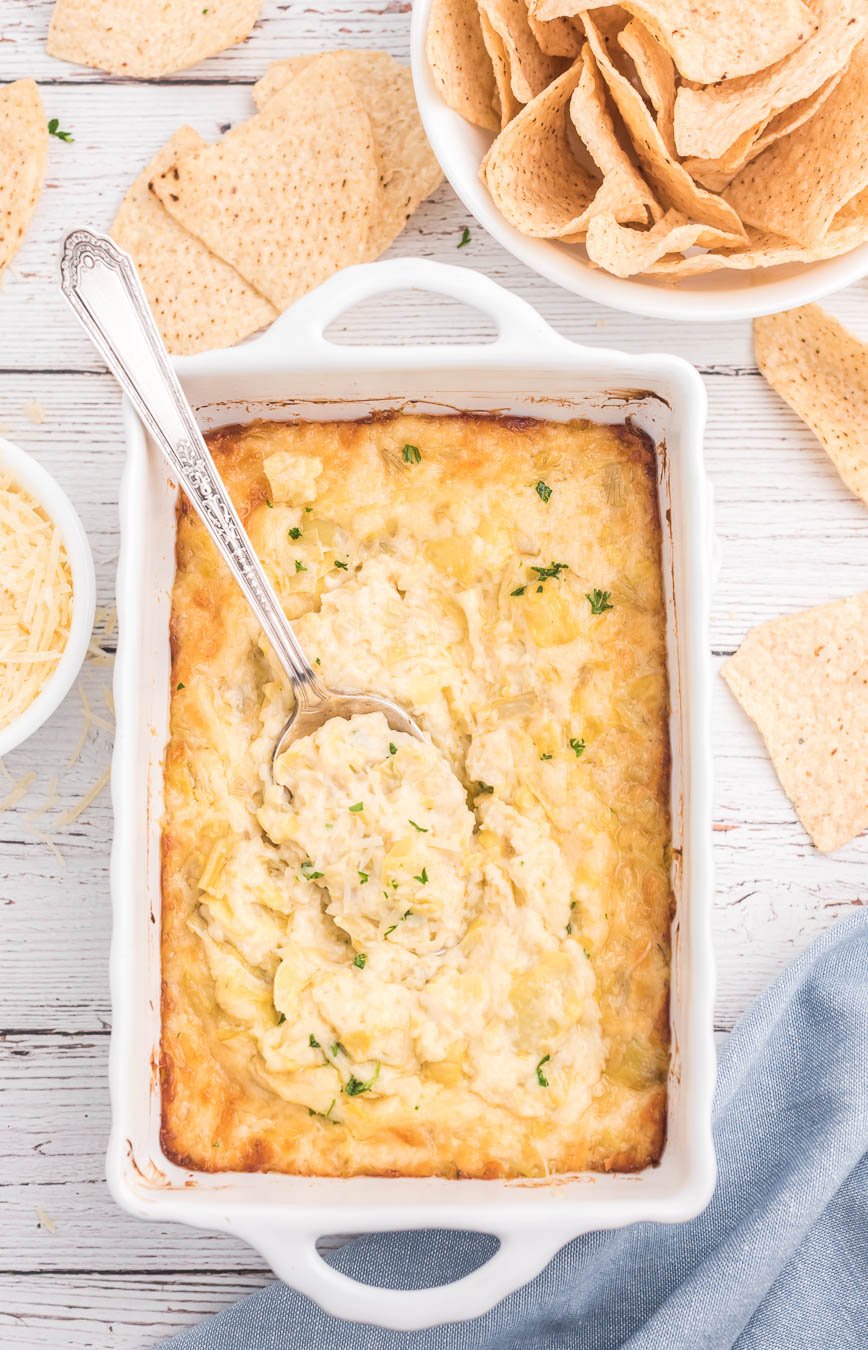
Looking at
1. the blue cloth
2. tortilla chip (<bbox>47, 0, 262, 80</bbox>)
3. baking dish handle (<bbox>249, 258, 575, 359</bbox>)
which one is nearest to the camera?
baking dish handle (<bbox>249, 258, 575, 359</bbox>)

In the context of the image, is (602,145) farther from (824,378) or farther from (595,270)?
(824,378)

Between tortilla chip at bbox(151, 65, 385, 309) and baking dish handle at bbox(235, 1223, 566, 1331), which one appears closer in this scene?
baking dish handle at bbox(235, 1223, 566, 1331)

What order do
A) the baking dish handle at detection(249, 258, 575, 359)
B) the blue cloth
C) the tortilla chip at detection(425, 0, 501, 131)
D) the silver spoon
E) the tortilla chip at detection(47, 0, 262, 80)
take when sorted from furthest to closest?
the tortilla chip at detection(47, 0, 262, 80), the blue cloth, the tortilla chip at detection(425, 0, 501, 131), the baking dish handle at detection(249, 258, 575, 359), the silver spoon

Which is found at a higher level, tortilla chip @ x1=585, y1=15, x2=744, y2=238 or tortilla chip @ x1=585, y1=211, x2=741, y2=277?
tortilla chip @ x1=585, y1=15, x2=744, y2=238

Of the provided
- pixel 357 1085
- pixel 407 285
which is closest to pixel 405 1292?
pixel 357 1085

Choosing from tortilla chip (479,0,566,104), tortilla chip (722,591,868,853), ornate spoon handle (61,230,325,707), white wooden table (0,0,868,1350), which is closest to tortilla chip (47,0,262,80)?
white wooden table (0,0,868,1350)

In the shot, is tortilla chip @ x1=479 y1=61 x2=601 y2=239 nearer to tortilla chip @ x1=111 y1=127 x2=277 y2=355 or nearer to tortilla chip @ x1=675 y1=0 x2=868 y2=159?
tortilla chip @ x1=675 y1=0 x2=868 y2=159

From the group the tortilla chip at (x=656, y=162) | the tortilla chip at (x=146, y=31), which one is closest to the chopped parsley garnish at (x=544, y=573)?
the tortilla chip at (x=656, y=162)
